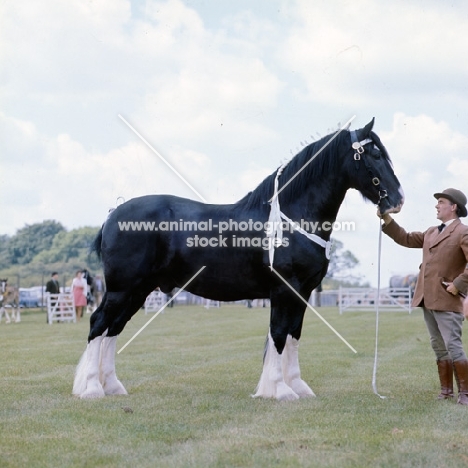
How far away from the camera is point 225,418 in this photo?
249 inches

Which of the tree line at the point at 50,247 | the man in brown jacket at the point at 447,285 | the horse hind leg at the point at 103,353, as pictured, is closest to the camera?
the man in brown jacket at the point at 447,285

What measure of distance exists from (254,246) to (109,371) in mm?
2206

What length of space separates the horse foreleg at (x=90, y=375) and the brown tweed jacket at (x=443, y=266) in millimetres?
3540

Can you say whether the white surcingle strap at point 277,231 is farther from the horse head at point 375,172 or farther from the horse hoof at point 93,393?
the horse hoof at point 93,393

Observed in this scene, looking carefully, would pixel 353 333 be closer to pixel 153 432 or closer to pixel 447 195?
pixel 447 195

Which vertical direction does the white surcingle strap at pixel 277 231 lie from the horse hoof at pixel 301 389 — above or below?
above

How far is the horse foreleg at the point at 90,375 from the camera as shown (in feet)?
25.0

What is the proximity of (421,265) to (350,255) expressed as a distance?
95337 millimetres

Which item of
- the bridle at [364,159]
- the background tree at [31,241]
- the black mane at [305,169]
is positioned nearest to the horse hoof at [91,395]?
the black mane at [305,169]

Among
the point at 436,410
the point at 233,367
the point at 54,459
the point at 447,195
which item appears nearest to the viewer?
the point at 54,459

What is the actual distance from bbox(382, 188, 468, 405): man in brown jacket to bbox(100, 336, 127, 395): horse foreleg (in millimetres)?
3405

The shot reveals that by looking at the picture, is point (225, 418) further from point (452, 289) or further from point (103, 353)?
point (452, 289)

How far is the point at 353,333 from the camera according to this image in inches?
730

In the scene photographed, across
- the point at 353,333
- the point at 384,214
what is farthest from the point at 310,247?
the point at 353,333
